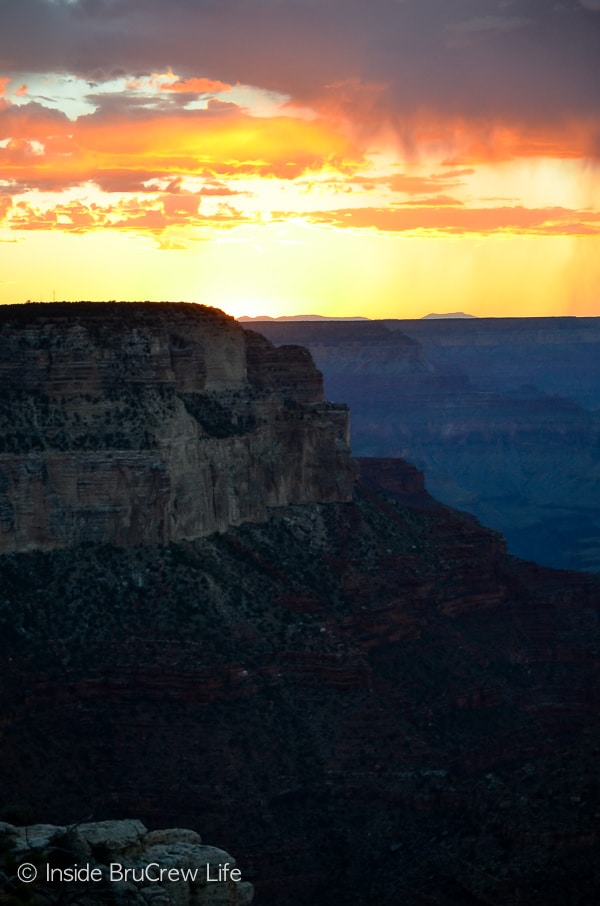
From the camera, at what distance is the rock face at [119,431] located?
252ft

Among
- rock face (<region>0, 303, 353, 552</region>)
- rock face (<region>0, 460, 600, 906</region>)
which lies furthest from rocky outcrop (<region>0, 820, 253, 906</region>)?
rock face (<region>0, 303, 353, 552</region>)

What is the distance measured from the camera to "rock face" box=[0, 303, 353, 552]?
252 feet

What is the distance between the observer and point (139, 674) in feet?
238

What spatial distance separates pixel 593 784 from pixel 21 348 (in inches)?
1247

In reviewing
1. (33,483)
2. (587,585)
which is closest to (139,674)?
(33,483)

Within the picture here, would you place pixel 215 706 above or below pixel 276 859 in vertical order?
above

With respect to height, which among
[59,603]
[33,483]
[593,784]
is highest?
[33,483]

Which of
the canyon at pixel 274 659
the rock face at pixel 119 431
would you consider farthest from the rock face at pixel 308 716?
the rock face at pixel 119 431

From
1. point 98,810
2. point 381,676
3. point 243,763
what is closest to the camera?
point 98,810

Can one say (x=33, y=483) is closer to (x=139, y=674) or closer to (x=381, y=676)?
(x=139, y=674)

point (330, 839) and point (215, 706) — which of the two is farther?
point (215, 706)

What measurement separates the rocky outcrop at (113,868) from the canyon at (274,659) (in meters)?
20.7

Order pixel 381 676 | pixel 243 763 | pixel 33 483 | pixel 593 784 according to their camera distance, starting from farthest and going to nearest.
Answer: pixel 381 676 < pixel 33 483 < pixel 243 763 < pixel 593 784

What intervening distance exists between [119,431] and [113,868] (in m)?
42.3
